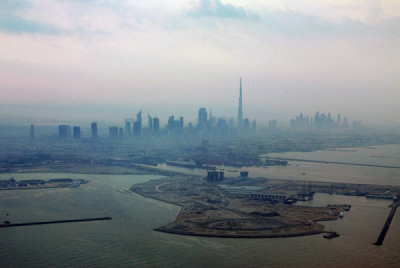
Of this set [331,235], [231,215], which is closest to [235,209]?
[231,215]

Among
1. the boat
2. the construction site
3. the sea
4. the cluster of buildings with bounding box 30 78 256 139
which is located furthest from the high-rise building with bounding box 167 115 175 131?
the boat

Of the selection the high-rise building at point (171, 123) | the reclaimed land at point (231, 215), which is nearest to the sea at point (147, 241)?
the reclaimed land at point (231, 215)

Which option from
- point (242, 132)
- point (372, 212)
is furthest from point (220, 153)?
point (242, 132)

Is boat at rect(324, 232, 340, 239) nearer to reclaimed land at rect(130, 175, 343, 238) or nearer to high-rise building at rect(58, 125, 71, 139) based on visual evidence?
reclaimed land at rect(130, 175, 343, 238)

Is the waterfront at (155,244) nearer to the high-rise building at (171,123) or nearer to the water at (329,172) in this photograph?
the water at (329,172)

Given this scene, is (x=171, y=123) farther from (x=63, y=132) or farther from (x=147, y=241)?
(x=147, y=241)

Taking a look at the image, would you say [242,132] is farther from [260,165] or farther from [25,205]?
[25,205]
